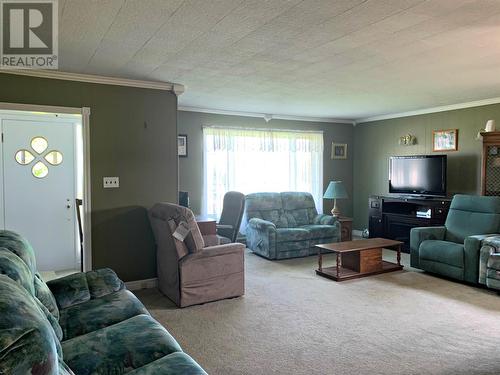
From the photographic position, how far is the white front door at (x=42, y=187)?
191 inches

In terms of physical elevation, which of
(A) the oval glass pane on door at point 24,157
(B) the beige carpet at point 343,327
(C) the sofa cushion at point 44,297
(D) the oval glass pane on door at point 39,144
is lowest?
(B) the beige carpet at point 343,327

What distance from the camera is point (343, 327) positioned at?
322 cm

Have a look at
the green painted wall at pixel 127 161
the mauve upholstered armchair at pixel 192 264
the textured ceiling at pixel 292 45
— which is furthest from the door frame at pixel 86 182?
the mauve upholstered armchair at pixel 192 264

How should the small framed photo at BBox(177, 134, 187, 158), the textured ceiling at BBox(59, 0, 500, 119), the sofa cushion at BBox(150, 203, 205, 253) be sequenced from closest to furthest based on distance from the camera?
the textured ceiling at BBox(59, 0, 500, 119) < the sofa cushion at BBox(150, 203, 205, 253) < the small framed photo at BBox(177, 134, 187, 158)

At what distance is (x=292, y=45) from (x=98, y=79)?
2.21m

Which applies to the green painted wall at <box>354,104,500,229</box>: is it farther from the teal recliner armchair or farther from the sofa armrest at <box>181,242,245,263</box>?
the sofa armrest at <box>181,242,245,263</box>

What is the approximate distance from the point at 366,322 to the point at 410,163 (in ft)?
12.3

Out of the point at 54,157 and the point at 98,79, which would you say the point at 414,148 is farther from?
the point at 54,157

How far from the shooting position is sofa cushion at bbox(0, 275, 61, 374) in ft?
3.11

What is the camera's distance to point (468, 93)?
5.02 metres

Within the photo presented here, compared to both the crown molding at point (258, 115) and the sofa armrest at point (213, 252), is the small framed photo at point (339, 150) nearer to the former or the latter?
the crown molding at point (258, 115)

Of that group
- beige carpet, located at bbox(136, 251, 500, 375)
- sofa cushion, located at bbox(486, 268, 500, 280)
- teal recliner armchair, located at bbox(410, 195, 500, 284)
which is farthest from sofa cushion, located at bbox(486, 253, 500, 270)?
beige carpet, located at bbox(136, 251, 500, 375)

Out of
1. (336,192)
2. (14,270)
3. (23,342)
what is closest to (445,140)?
(336,192)

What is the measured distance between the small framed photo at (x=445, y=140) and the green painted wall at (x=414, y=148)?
60mm
